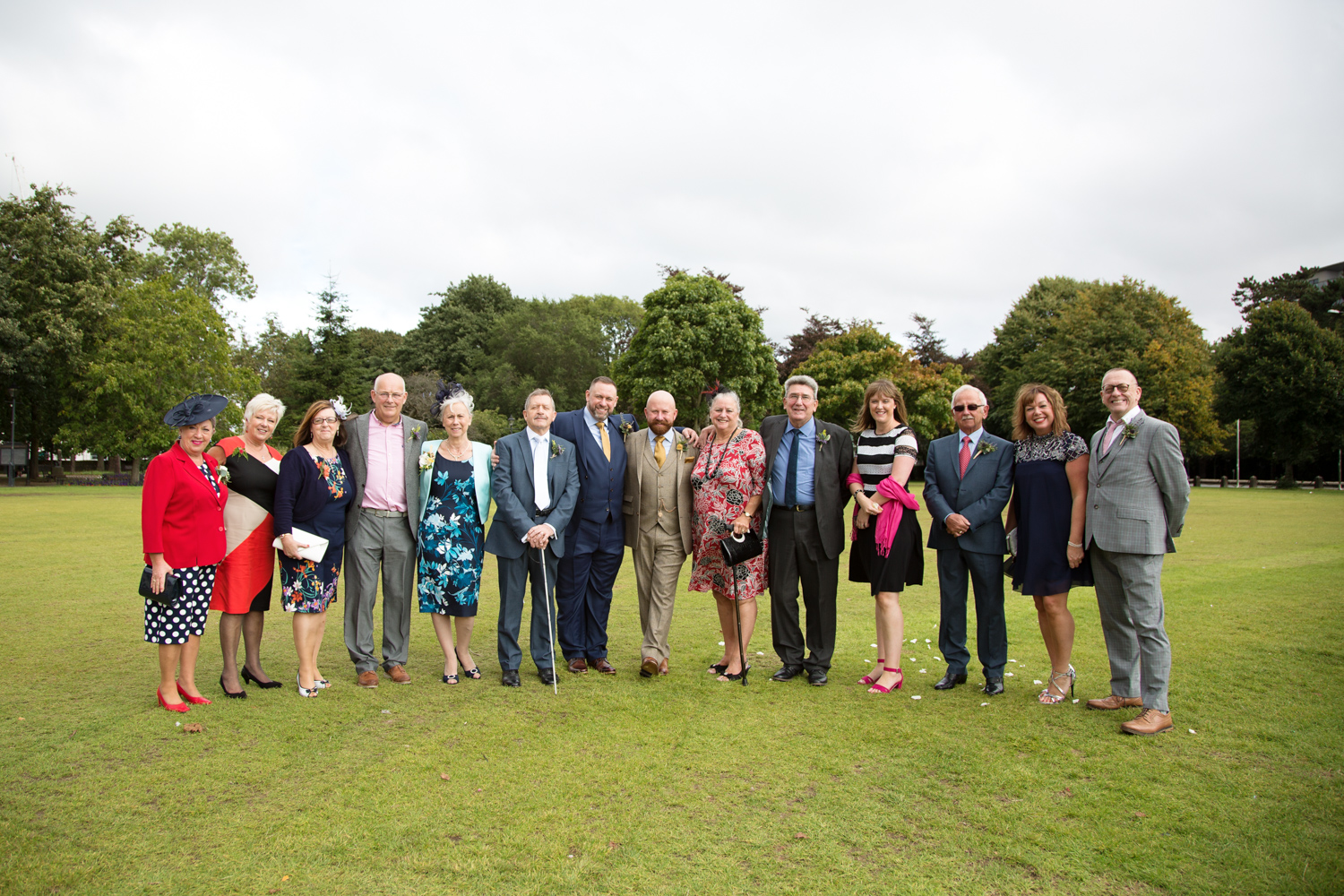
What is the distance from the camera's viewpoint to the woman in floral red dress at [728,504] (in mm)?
5602

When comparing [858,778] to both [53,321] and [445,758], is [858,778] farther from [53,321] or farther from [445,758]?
[53,321]

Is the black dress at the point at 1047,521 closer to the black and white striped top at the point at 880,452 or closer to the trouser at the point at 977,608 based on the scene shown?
the trouser at the point at 977,608

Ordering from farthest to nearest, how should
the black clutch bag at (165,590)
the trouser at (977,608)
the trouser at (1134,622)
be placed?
the trouser at (977,608)
the black clutch bag at (165,590)
the trouser at (1134,622)

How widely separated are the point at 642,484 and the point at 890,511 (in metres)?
1.80

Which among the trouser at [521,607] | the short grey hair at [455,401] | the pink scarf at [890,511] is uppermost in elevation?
the short grey hair at [455,401]

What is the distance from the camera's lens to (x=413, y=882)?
2898 millimetres

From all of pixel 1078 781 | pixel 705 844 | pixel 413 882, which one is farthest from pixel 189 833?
pixel 1078 781

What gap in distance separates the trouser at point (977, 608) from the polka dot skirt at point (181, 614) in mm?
4850

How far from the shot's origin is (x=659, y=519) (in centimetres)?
577

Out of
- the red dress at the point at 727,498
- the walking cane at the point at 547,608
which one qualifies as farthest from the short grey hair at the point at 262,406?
the red dress at the point at 727,498

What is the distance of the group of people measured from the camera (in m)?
4.98

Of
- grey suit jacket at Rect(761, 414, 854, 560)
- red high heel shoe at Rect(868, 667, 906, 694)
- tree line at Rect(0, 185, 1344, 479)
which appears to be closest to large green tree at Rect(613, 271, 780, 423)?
tree line at Rect(0, 185, 1344, 479)

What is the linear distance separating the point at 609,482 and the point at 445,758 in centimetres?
229

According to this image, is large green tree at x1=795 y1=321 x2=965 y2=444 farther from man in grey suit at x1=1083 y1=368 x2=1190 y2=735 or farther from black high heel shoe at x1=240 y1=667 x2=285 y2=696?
black high heel shoe at x1=240 y1=667 x2=285 y2=696
